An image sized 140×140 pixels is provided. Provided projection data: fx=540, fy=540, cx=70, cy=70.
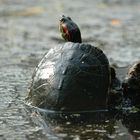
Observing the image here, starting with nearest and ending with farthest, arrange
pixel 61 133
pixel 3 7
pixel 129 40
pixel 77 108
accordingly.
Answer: pixel 61 133, pixel 77 108, pixel 129 40, pixel 3 7

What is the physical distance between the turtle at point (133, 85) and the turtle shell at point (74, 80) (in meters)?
0.19

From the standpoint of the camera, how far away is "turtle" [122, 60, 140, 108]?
470 centimetres

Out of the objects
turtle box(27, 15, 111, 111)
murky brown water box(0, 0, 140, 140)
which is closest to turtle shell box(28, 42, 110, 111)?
turtle box(27, 15, 111, 111)

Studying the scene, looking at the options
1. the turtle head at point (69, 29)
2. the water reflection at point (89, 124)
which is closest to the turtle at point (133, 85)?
the water reflection at point (89, 124)

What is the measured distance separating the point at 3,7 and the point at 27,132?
374 inches

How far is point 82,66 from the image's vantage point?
4.65m

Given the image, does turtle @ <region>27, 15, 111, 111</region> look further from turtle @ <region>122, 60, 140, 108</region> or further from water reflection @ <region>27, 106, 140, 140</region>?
turtle @ <region>122, 60, 140, 108</region>

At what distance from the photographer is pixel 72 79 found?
4.60 m

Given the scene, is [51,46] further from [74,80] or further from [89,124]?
[89,124]

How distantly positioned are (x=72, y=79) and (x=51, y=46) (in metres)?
4.24

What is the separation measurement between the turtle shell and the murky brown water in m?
0.11

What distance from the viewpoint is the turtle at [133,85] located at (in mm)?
4699

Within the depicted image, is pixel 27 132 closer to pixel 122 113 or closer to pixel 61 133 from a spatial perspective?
pixel 61 133

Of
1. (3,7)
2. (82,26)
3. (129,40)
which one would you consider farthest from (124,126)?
(3,7)
